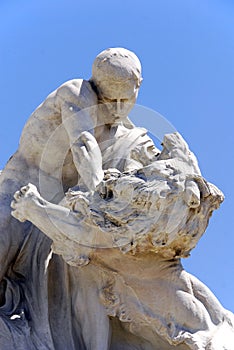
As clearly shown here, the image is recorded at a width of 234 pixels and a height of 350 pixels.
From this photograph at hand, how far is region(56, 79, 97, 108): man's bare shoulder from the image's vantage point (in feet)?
27.8

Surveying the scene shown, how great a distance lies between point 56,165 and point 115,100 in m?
0.65

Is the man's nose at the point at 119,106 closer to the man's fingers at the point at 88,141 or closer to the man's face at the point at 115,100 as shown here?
the man's face at the point at 115,100

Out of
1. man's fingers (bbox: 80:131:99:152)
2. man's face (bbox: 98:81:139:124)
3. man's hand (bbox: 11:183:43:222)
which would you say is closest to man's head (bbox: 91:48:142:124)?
man's face (bbox: 98:81:139:124)

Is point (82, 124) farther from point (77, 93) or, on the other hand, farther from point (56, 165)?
point (56, 165)

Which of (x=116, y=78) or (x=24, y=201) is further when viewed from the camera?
(x=116, y=78)

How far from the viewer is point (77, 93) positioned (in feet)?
27.9

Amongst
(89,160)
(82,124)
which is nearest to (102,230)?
(89,160)

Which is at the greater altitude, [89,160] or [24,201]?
[89,160]

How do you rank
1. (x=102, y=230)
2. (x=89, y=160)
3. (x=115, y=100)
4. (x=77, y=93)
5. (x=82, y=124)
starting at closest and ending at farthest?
1. (x=102, y=230)
2. (x=89, y=160)
3. (x=82, y=124)
4. (x=77, y=93)
5. (x=115, y=100)

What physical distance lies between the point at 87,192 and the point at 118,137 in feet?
2.69

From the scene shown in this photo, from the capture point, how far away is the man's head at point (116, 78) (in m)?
8.54

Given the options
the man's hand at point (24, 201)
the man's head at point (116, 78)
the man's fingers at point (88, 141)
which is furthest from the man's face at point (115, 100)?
the man's hand at point (24, 201)

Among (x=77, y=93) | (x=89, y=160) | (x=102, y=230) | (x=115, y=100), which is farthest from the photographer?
(x=115, y=100)

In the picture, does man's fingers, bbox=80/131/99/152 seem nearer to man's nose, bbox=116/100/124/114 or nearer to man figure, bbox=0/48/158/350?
man figure, bbox=0/48/158/350
